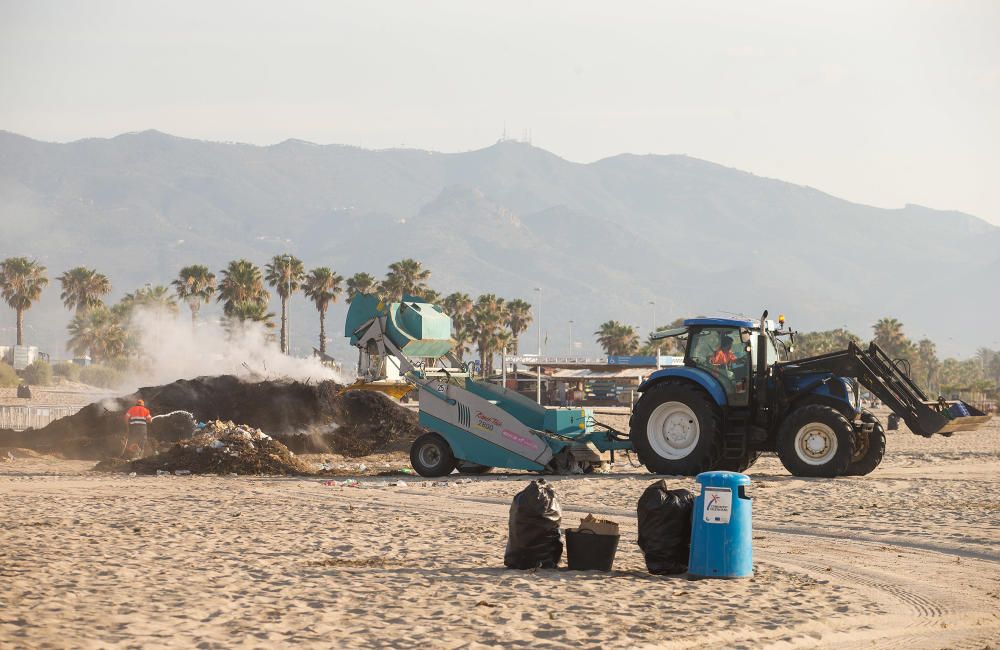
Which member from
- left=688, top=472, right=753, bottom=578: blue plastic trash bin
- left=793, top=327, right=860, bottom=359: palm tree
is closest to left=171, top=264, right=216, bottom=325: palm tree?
left=793, top=327, right=860, bottom=359: palm tree

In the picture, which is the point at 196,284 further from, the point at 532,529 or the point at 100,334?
the point at 532,529

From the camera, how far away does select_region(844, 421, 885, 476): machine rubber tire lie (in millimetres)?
20891

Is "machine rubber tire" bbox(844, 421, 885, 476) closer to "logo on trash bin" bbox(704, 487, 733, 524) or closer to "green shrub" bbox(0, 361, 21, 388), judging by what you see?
"logo on trash bin" bbox(704, 487, 733, 524)

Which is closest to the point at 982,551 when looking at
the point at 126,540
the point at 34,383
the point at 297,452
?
the point at 126,540

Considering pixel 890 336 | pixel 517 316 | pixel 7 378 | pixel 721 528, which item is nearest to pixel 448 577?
pixel 721 528

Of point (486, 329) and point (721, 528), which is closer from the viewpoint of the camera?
point (721, 528)

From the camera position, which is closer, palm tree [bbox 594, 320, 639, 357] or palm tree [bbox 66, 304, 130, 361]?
palm tree [bbox 66, 304, 130, 361]

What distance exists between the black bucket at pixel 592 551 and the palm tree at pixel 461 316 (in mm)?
96468

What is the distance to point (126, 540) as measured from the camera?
13.4 m

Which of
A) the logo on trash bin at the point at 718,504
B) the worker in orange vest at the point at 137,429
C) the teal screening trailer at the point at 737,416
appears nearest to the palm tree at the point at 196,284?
the worker in orange vest at the point at 137,429

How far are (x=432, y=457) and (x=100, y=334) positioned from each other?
90113 millimetres

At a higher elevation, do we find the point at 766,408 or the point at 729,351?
the point at 729,351

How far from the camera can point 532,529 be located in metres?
11.8

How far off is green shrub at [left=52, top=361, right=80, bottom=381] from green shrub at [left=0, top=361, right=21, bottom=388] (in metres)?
12.1
